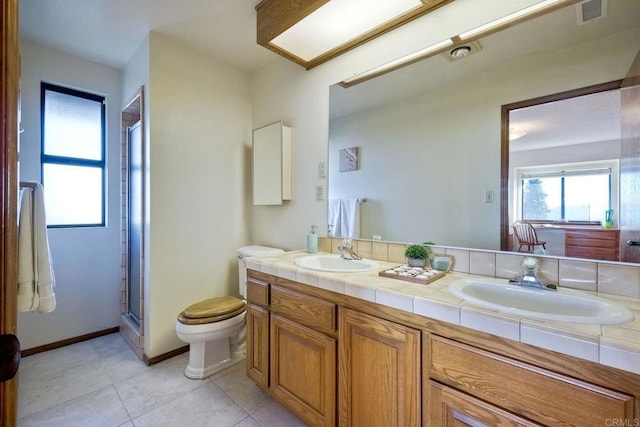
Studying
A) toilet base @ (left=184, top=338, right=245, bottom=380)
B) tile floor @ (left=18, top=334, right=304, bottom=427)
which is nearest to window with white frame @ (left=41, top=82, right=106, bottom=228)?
tile floor @ (left=18, top=334, right=304, bottom=427)

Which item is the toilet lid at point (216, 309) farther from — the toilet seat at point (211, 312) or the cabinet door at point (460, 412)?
the cabinet door at point (460, 412)

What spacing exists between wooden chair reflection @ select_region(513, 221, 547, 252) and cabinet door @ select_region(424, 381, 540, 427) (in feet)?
2.33

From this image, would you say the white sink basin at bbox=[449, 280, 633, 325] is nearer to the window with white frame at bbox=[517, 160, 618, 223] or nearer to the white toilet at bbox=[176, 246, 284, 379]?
the window with white frame at bbox=[517, 160, 618, 223]

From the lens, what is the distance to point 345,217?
196cm

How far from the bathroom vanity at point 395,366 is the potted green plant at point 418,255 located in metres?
0.16

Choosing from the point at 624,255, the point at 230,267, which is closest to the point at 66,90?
the point at 230,267

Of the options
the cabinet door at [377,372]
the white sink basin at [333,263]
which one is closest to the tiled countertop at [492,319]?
the cabinet door at [377,372]

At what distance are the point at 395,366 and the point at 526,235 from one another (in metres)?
0.83

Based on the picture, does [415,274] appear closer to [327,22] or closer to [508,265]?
[508,265]

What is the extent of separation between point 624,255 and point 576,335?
626 mm

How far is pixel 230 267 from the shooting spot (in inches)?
105

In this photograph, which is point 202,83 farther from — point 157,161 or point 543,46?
point 543,46

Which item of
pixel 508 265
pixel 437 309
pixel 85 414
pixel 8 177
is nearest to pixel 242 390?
pixel 85 414

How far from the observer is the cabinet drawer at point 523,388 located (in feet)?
2.33
